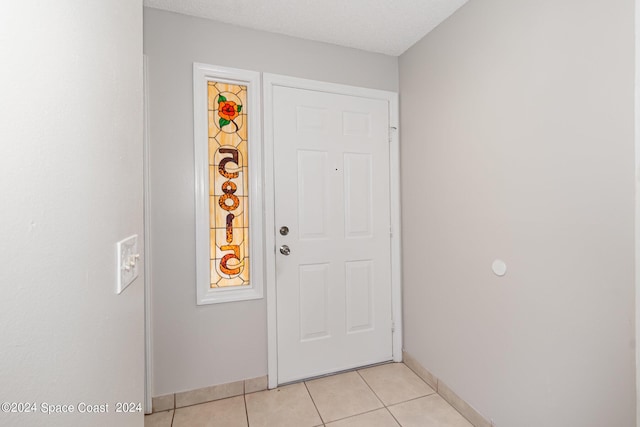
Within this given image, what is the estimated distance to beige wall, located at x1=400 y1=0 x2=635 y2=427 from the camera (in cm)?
106

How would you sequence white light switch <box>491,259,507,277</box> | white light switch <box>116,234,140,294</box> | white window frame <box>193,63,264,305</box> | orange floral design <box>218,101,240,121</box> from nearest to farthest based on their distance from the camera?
white light switch <box>116,234,140,294</box> → white light switch <box>491,259,507,277</box> → white window frame <box>193,63,264,305</box> → orange floral design <box>218,101,240,121</box>

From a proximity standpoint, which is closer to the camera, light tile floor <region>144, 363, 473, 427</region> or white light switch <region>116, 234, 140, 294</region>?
white light switch <region>116, 234, 140, 294</region>

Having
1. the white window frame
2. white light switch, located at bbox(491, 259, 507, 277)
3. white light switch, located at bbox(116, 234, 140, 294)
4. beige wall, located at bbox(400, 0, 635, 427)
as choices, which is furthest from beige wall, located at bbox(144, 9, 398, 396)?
white light switch, located at bbox(491, 259, 507, 277)

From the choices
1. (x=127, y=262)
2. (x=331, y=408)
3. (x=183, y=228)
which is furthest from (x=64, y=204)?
(x=331, y=408)

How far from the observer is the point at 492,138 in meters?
1.54

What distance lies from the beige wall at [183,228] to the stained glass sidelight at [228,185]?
Answer: 14 centimetres

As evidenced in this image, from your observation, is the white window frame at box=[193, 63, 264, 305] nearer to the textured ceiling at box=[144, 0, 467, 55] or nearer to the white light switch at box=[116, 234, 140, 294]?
the textured ceiling at box=[144, 0, 467, 55]

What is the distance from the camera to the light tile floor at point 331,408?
1640mm

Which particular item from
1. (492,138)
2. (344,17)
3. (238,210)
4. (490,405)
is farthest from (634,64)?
(238,210)

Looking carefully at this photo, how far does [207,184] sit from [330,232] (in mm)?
895

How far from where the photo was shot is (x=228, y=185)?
193cm

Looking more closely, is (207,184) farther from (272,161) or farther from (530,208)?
(530,208)

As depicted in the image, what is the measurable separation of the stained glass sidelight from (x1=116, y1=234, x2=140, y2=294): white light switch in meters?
0.93

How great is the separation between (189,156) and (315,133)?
0.85 m
